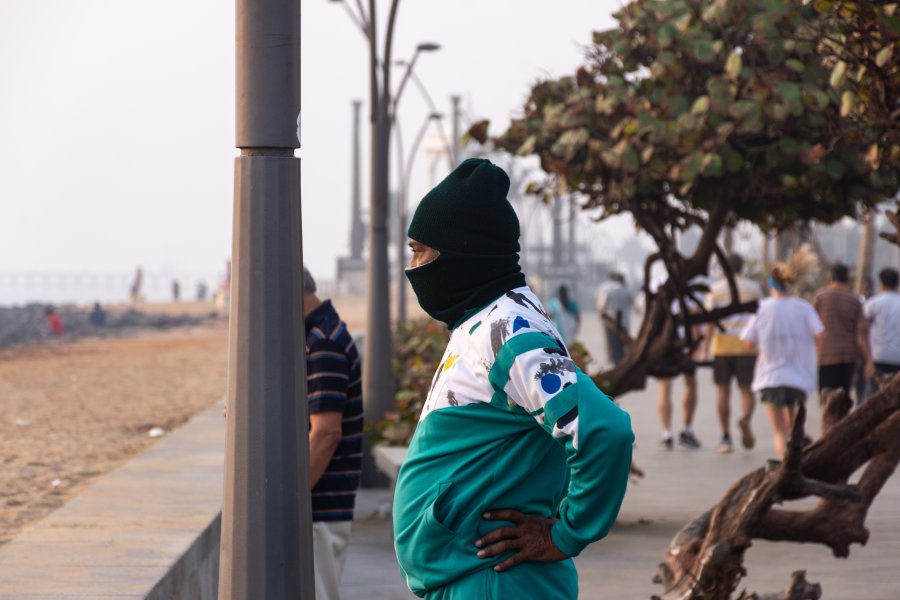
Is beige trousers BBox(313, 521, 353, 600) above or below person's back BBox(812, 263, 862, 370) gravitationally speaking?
below

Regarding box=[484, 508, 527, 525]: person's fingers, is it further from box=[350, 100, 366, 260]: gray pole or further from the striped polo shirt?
box=[350, 100, 366, 260]: gray pole

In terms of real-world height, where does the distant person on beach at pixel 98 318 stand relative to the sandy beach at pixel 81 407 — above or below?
below

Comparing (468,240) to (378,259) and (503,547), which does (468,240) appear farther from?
(378,259)

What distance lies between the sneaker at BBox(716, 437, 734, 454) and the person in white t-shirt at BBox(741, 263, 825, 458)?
66.4 inches

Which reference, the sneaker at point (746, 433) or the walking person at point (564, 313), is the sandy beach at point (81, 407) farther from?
the sneaker at point (746, 433)

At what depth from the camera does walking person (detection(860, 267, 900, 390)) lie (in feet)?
43.3

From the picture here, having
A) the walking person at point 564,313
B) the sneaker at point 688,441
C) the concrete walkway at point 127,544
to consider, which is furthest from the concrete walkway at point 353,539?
the walking person at point 564,313

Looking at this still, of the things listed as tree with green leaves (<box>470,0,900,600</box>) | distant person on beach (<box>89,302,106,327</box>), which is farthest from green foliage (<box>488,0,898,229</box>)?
distant person on beach (<box>89,302,106,327</box>)

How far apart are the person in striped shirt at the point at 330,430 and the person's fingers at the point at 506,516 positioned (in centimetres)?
245

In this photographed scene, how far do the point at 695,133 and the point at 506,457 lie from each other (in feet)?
19.3

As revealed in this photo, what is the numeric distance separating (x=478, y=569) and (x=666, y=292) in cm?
729

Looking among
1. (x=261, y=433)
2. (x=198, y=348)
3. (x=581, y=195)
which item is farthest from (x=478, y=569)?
(x=198, y=348)

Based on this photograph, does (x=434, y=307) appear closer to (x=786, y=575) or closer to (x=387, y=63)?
(x=786, y=575)

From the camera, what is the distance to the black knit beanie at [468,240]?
3193 millimetres
